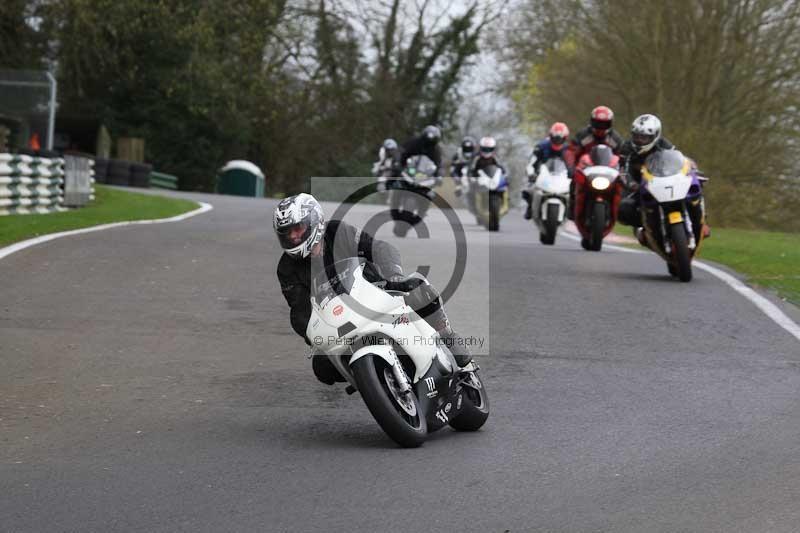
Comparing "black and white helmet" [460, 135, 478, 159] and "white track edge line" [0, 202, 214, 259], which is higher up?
"black and white helmet" [460, 135, 478, 159]

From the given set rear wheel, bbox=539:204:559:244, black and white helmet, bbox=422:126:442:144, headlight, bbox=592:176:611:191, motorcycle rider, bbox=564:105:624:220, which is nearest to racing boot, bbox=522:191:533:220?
rear wheel, bbox=539:204:559:244

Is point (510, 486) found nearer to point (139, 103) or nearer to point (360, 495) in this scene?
point (360, 495)

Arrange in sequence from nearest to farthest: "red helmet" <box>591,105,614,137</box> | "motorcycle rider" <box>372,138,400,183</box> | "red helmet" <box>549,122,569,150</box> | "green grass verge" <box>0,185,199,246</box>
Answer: "green grass verge" <box>0,185,199,246</box> → "red helmet" <box>591,105,614,137</box> → "red helmet" <box>549,122,569,150</box> → "motorcycle rider" <box>372,138,400,183</box>

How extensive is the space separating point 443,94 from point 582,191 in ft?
147

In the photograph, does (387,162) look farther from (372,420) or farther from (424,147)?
(372,420)

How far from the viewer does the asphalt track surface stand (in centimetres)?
564

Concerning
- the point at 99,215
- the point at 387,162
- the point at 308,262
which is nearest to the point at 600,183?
the point at 99,215

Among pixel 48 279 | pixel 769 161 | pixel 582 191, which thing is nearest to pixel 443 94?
pixel 769 161

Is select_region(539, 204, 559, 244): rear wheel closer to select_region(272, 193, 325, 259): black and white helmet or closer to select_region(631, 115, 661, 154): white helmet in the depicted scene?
select_region(631, 115, 661, 154): white helmet

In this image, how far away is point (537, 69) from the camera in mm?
45281

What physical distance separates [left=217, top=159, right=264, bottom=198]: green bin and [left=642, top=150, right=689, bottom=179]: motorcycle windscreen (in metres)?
38.8

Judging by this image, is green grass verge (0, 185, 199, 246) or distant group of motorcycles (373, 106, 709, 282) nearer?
distant group of motorcycles (373, 106, 709, 282)

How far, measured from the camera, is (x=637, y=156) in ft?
51.4

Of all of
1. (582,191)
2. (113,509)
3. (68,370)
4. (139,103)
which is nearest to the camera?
(113,509)
